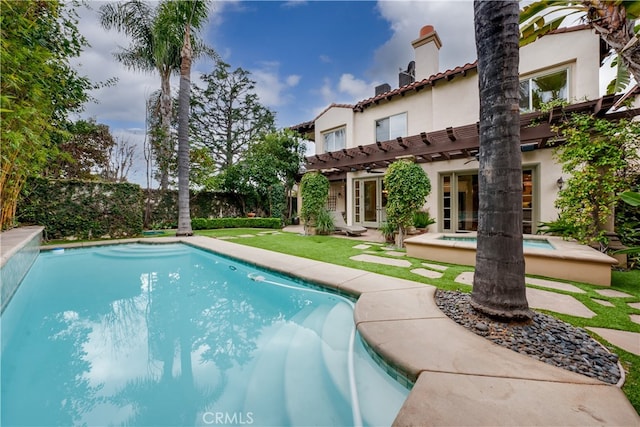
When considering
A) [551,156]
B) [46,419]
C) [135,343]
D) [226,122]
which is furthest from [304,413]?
[226,122]

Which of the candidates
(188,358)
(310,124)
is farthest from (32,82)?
(310,124)

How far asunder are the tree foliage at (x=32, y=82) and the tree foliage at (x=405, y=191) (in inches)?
281

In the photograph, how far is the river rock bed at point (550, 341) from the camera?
1.79m

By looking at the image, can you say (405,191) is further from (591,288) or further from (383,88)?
→ (383,88)

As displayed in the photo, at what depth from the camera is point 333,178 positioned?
13.9 metres

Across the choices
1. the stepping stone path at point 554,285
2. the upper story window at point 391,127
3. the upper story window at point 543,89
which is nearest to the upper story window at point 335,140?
the upper story window at point 391,127

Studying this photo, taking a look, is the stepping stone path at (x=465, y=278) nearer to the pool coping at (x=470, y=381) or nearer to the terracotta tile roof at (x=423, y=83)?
the pool coping at (x=470, y=381)

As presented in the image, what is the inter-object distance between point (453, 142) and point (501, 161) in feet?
19.6

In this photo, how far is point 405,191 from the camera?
22.6 feet

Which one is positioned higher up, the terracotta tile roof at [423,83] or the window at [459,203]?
the terracotta tile roof at [423,83]

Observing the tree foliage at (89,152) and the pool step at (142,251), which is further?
the tree foliage at (89,152)

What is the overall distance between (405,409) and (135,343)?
3.06m

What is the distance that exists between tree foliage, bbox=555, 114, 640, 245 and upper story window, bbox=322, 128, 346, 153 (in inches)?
345

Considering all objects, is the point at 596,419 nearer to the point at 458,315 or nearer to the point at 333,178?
the point at 458,315
